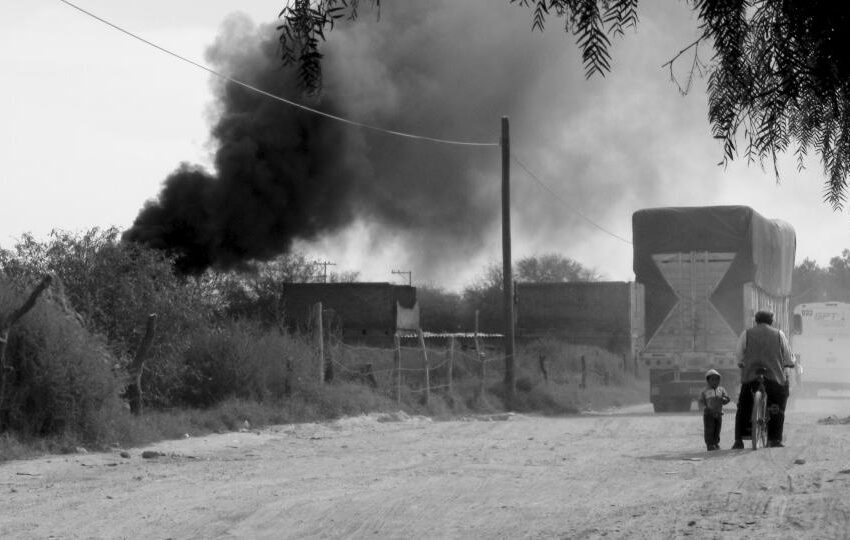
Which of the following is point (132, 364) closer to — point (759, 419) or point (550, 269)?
point (759, 419)

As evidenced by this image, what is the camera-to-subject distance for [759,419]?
14.6 metres

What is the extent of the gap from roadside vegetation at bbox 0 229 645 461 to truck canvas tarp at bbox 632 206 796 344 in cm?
408

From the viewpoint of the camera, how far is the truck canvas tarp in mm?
25297

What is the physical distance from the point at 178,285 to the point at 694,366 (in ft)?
36.3

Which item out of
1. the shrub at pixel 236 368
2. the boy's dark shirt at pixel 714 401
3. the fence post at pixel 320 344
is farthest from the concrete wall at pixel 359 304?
the boy's dark shirt at pixel 714 401

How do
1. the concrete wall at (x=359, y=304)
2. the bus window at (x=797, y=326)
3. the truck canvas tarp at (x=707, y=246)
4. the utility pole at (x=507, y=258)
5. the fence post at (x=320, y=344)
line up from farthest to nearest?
the concrete wall at (x=359, y=304), the bus window at (x=797, y=326), the utility pole at (x=507, y=258), the truck canvas tarp at (x=707, y=246), the fence post at (x=320, y=344)

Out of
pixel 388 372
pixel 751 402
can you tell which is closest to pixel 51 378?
pixel 751 402

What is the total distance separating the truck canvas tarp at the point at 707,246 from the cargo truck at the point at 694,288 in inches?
0.8

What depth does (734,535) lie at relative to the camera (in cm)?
826

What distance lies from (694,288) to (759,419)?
37.2ft

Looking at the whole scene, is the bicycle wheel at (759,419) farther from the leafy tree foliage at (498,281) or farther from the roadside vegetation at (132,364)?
the leafy tree foliage at (498,281)

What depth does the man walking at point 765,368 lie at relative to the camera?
1465 cm

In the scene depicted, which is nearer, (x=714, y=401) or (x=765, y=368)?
(x=765, y=368)

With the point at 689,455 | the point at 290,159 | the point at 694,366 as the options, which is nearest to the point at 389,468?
the point at 689,455
